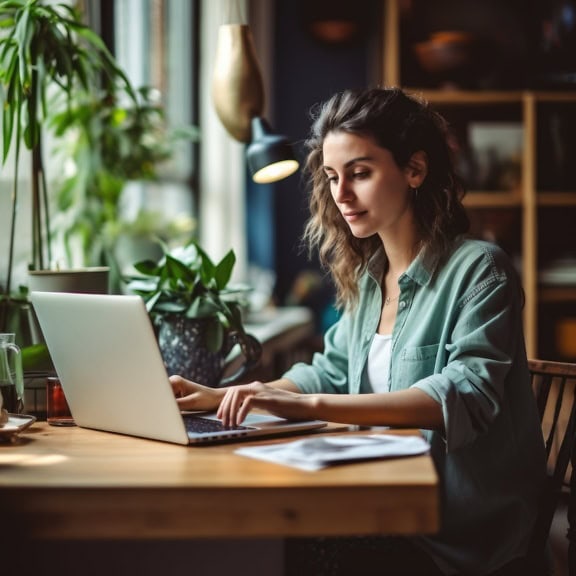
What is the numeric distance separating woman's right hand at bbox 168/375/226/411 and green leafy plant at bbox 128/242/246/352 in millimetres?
436

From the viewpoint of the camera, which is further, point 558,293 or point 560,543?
point 558,293

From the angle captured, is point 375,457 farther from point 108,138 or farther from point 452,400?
point 108,138

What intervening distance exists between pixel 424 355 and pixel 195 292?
0.63 m

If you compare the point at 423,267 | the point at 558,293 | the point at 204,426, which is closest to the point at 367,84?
the point at 558,293

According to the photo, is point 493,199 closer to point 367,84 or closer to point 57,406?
point 367,84

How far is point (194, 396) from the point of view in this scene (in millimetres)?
1616

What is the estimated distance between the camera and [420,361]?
1.70 m

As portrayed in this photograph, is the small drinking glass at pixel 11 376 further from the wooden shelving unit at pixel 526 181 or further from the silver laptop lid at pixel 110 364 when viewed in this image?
the wooden shelving unit at pixel 526 181

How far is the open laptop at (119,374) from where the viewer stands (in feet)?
4.50

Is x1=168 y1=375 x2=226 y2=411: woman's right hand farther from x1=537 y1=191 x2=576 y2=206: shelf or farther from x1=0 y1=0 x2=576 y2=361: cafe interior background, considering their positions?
x1=537 y1=191 x2=576 y2=206: shelf

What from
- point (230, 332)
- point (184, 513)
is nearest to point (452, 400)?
point (184, 513)

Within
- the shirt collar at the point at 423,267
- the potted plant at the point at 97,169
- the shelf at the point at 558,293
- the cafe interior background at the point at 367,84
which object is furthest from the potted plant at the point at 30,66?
the shelf at the point at 558,293

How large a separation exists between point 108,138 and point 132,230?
35 centimetres

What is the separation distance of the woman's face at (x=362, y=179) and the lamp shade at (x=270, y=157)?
13.9 inches
